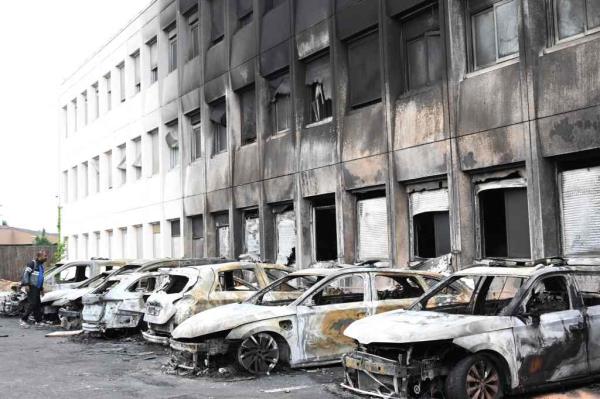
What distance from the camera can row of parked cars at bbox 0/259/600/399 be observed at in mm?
7453

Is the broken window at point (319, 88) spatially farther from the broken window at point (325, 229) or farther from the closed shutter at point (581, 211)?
the closed shutter at point (581, 211)

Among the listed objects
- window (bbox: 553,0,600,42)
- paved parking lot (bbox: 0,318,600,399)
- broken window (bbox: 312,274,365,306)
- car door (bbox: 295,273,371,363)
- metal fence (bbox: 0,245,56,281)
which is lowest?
paved parking lot (bbox: 0,318,600,399)

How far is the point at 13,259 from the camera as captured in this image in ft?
125

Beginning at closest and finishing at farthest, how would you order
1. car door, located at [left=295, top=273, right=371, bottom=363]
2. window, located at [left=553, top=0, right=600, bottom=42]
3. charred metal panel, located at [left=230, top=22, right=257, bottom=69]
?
1. car door, located at [left=295, top=273, right=371, bottom=363]
2. window, located at [left=553, top=0, right=600, bottom=42]
3. charred metal panel, located at [left=230, top=22, right=257, bottom=69]

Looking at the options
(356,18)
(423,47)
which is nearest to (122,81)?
(356,18)

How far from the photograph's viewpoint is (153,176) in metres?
28.3

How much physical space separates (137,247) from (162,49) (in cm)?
826

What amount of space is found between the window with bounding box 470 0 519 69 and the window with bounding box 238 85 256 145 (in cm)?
914

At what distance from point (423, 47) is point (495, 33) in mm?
2030

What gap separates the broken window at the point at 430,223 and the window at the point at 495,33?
2681mm

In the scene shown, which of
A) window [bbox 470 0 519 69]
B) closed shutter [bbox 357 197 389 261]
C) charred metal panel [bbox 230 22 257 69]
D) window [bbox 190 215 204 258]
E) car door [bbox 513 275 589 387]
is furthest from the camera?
window [bbox 190 215 204 258]

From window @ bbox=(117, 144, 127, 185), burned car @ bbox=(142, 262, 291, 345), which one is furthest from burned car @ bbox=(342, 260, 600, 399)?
window @ bbox=(117, 144, 127, 185)

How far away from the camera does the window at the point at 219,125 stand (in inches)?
918

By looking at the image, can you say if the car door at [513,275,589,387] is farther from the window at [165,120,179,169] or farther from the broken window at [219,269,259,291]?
the window at [165,120,179,169]
